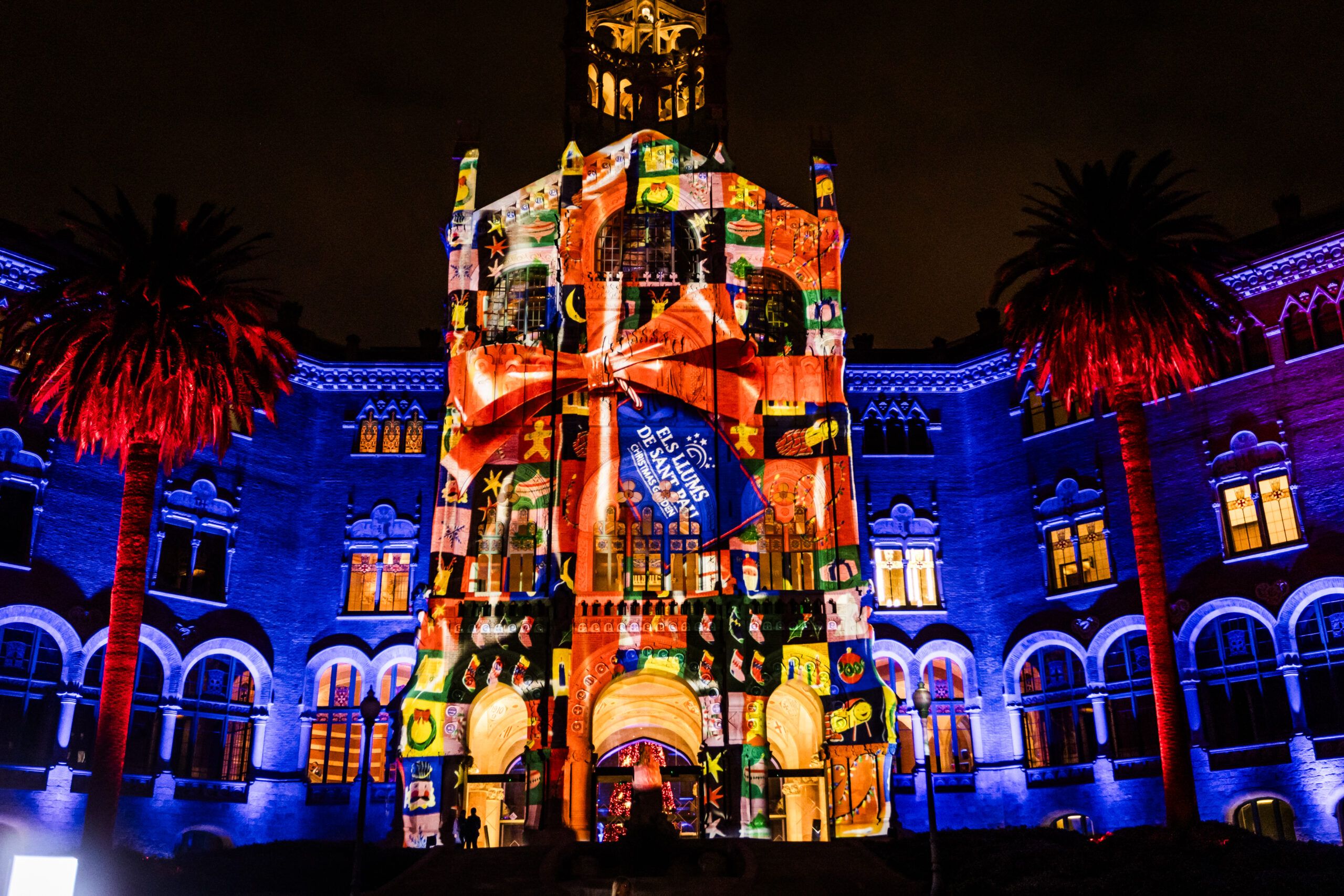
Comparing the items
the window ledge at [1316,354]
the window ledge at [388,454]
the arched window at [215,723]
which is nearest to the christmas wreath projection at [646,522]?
the window ledge at [388,454]

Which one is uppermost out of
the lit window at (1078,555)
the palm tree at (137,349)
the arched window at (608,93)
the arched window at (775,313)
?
the arched window at (608,93)

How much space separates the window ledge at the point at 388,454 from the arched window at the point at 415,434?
1.5 inches

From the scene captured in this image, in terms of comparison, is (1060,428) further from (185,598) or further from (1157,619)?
(185,598)

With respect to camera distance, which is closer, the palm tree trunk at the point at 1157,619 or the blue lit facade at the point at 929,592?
the palm tree trunk at the point at 1157,619

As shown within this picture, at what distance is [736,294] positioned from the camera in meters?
43.3

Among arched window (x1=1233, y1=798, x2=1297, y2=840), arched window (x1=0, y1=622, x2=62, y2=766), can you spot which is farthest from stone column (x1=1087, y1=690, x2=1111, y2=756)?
arched window (x1=0, y1=622, x2=62, y2=766)

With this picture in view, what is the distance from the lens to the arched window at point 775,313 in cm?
4362

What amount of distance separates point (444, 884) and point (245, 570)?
18.0 meters

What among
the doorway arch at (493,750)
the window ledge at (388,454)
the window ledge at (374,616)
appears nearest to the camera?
the doorway arch at (493,750)

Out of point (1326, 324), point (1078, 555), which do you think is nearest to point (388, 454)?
point (1078, 555)

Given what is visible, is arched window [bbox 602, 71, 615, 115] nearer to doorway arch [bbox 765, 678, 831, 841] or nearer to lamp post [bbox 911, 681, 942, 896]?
doorway arch [bbox 765, 678, 831, 841]

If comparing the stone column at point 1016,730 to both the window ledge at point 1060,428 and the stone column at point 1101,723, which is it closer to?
the stone column at point 1101,723

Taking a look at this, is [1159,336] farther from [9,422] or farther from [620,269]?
[9,422]

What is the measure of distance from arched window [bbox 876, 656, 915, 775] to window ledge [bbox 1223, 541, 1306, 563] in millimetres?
11315
